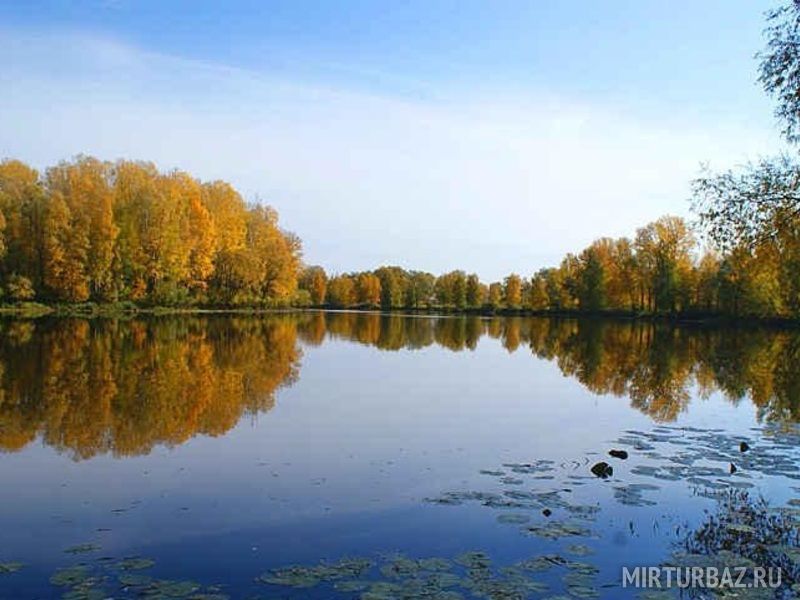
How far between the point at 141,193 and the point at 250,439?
56.0 meters

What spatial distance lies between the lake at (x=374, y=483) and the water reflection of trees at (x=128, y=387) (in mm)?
108

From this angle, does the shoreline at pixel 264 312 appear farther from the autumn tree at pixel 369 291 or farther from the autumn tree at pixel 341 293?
the autumn tree at pixel 341 293

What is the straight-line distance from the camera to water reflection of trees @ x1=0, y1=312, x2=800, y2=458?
14250 mm

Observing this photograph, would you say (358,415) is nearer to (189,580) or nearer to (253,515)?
(253,515)

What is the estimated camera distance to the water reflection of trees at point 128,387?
531 inches

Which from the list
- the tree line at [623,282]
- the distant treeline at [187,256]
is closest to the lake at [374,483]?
the distant treeline at [187,256]

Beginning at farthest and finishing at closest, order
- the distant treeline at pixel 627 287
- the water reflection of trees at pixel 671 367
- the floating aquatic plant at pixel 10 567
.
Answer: the distant treeline at pixel 627 287, the water reflection of trees at pixel 671 367, the floating aquatic plant at pixel 10 567

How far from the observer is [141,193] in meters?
63.6

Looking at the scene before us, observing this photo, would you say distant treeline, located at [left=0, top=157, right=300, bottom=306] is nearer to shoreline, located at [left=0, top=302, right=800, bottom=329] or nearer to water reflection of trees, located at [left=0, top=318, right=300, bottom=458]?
shoreline, located at [left=0, top=302, right=800, bottom=329]

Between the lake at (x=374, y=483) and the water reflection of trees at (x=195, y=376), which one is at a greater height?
the water reflection of trees at (x=195, y=376)

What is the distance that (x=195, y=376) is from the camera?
71.3ft

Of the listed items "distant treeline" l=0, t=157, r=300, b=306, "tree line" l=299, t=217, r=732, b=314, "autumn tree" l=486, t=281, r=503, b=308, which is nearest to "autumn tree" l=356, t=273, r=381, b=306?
"tree line" l=299, t=217, r=732, b=314

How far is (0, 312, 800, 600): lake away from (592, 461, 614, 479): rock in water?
0.15 feet

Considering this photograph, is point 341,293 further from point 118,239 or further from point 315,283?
point 118,239
